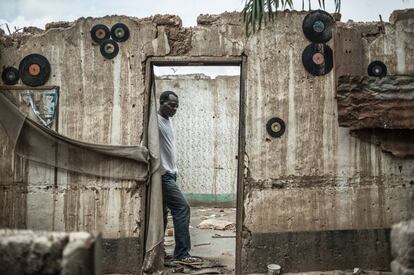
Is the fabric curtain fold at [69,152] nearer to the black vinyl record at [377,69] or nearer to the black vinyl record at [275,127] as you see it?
the black vinyl record at [275,127]

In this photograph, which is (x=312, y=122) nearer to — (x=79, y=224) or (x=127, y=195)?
(x=127, y=195)

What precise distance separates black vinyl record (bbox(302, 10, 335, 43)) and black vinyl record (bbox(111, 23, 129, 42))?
6.21 ft

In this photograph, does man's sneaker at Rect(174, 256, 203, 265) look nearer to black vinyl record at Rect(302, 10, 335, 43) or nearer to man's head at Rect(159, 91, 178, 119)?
man's head at Rect(159, 91, 178, 119)

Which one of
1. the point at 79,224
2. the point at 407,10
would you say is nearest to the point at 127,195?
the point at 79,224

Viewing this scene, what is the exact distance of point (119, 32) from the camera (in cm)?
441

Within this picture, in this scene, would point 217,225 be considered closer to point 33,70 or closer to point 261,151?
point 261,151

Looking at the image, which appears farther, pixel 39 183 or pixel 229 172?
pixel 229 172

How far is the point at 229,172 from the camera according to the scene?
916cm

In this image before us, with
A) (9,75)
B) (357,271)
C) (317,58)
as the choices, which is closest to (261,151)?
(317,58)

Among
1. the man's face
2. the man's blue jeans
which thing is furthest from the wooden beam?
the man's blue jeans

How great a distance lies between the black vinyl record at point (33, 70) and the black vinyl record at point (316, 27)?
280 centimetres

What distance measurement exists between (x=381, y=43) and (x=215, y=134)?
5.10 metres

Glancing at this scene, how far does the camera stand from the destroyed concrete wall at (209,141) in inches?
361

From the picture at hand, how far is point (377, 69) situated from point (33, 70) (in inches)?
144
